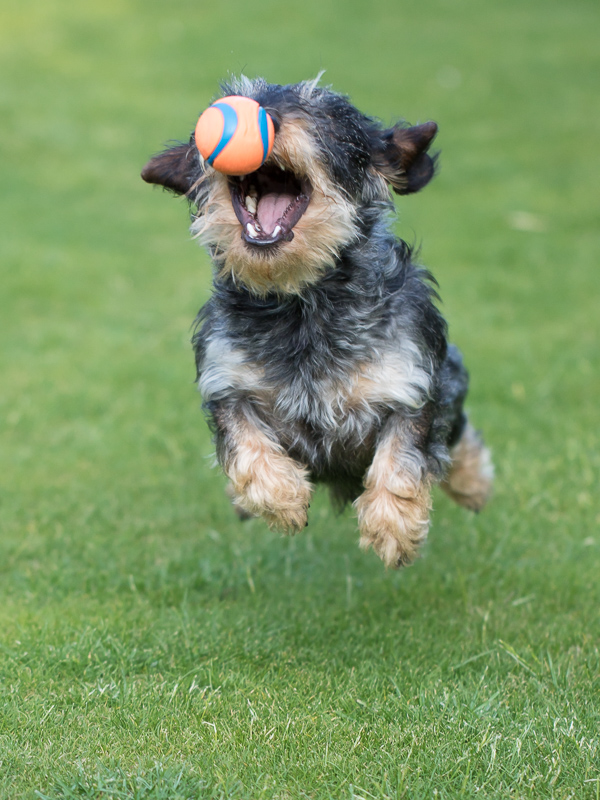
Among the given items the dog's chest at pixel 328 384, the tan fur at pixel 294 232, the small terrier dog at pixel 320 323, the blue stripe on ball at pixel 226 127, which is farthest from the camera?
the dog's chest at pixel 328 384

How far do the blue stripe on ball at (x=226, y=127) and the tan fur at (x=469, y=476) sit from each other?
250 centimetres

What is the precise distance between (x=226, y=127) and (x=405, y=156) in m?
0.96

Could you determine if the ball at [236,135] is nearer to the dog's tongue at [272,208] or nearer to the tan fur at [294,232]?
the tan fur at [294,232]

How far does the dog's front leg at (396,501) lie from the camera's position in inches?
149

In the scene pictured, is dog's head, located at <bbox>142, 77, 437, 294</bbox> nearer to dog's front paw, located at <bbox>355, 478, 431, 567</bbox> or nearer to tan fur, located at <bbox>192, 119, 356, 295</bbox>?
tan fur, located at <bbox>192, 119, 356, 295</bbox>

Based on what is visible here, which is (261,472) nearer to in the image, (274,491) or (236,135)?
(274,491)

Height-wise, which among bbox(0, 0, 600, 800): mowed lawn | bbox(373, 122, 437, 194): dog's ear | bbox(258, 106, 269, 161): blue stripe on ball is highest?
bbox(258, 106, 269, 161): blue stripe on ball

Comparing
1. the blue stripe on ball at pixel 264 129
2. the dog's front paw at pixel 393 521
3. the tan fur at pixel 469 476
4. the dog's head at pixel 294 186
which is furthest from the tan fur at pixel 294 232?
the tan fur at pixel 469 476

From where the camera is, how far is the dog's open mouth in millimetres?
3668

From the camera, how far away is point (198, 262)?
38.5 feet

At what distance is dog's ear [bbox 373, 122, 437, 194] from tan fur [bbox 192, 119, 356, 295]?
325mm

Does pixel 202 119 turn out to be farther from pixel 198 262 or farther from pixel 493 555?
pixel 198 262

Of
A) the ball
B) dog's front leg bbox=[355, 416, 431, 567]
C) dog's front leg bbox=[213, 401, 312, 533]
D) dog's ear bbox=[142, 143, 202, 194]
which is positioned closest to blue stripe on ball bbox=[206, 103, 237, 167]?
the ball

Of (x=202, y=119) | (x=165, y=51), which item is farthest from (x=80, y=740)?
(x=165, y=51)
